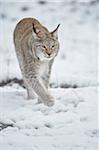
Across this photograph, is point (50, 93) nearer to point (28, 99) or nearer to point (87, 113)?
point (28, 99)

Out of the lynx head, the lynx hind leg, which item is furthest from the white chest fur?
the lynx hind leg

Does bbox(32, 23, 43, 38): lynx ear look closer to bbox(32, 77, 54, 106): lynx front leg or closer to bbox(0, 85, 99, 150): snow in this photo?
bbox(32, 77, 54, 106): lynx front leg

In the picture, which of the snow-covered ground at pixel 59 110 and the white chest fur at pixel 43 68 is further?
the white chest fur at pixel 43 68

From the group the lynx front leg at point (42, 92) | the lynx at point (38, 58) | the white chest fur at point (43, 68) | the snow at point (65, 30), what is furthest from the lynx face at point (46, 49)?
the snow at point (65, 30)

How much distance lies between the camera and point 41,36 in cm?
643

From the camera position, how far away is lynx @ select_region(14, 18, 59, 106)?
20.9 feet

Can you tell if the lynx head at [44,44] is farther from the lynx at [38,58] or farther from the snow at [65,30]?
the snow at [65,30]

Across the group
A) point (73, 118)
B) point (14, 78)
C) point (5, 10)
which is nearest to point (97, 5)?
point (5, 10)

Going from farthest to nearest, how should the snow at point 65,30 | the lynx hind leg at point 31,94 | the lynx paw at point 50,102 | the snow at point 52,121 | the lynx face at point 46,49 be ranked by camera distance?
the snow at point 65,30
the lynx hind leg at point 31,94
the lynx face at point 46,49
the lynx paw at point 50,102
the snow at point 52,121

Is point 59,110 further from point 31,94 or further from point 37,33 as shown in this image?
point 37,33

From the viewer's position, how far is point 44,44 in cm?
638

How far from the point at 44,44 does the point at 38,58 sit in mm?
187

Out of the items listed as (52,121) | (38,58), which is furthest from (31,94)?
(52,121)

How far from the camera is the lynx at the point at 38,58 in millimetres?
6371
